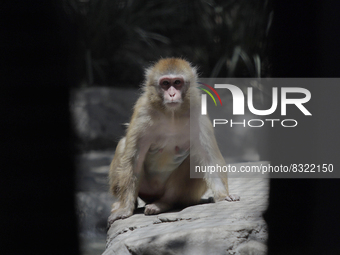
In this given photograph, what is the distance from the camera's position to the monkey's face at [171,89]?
150 inches

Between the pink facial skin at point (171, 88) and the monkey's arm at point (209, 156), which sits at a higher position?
the pink facial skin at point (171, 88)

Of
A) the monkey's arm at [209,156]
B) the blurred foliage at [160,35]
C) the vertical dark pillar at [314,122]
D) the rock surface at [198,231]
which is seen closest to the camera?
the vertical dark pillar at [314,122]

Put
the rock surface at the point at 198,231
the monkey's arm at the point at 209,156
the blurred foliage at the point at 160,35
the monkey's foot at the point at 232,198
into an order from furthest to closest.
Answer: the blurred foliage at the point at 160,35, the monkey's arm at the point at 209,156, the monkey's foot at the point at 232,198, the rock surface at the point at 198,231

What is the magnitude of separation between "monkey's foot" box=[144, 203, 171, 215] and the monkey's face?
1.05 m

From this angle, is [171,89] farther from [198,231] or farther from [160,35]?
[160,35]

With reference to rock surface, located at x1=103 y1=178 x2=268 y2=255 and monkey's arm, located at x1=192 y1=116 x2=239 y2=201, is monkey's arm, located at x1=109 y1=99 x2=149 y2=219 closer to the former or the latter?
rock surface, located at x1=103 y1=178 x2=268 y2=255

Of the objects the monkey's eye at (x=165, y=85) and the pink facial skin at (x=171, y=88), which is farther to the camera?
the monkey's eye at (x=165, y=85)

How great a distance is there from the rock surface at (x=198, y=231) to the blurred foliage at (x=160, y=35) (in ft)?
19.3

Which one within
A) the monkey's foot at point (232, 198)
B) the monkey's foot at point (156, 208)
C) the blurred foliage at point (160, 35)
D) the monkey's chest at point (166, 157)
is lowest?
the monkey's foot at point (156, 208)

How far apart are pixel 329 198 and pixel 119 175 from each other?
233 centimetres

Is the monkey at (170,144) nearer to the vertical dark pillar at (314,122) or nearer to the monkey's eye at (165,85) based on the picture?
the monkey's eye at (165,85)

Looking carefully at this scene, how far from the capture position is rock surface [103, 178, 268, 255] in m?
2.91

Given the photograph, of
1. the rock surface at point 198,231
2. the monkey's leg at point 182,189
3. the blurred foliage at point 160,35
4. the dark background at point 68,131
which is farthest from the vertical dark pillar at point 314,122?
the blurred foliage at point 160,35

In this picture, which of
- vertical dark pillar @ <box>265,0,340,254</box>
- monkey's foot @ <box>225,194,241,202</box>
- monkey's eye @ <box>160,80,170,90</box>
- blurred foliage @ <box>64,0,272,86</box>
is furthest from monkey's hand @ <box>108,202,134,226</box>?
blurred foliage @ <box>64,0,272,86</box>
